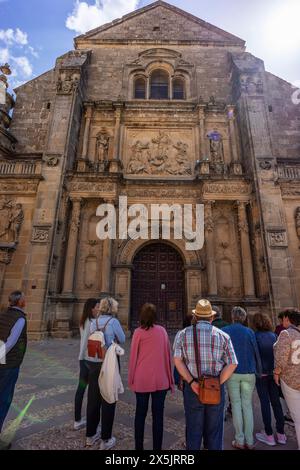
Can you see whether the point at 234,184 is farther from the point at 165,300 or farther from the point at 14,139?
the point at 14,139

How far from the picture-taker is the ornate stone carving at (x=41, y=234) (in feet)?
34.3

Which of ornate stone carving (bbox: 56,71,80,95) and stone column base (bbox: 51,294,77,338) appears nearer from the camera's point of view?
stone column base (bbox: 51,294,77,338)

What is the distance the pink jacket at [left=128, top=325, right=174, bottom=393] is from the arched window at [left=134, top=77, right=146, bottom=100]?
1616cm

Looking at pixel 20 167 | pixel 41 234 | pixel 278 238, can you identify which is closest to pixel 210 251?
pixel 278 238

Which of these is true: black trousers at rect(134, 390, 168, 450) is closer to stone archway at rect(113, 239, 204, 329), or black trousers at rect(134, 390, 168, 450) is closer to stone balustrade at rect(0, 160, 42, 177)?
stone archway at rect(113, 239, 204, 329)

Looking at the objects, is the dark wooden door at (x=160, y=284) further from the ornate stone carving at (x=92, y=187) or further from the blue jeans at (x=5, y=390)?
the blue jeans at (x=5, y=390)

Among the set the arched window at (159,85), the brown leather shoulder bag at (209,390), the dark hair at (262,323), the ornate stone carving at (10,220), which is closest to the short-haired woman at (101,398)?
the brown leather shoulder bag at (209,390)

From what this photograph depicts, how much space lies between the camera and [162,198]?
12398 millimetres

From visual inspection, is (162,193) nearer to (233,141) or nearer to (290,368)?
(233,141)

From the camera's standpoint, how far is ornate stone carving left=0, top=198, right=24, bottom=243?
10664mm

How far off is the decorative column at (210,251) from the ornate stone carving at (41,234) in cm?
680

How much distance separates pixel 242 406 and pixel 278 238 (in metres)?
8.58

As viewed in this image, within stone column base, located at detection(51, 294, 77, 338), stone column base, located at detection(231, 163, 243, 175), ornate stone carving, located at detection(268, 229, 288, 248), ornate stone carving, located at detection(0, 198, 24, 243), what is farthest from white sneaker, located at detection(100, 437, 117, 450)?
stone column base, located at detection(231, 163, 243, 175)
